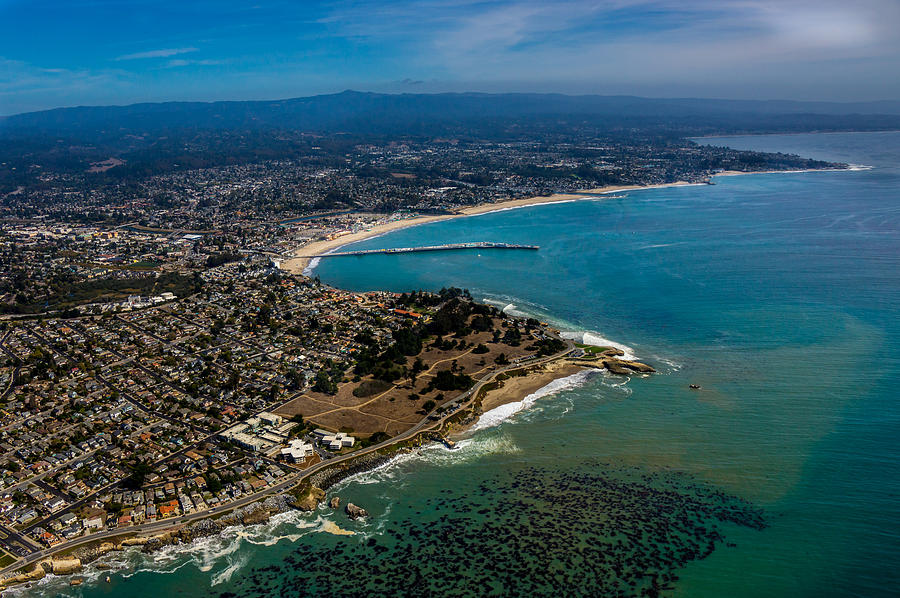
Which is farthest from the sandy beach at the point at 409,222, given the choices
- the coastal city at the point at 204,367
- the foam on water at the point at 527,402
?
the foam on water at the point at 527,402

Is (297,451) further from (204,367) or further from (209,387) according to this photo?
(204,367)

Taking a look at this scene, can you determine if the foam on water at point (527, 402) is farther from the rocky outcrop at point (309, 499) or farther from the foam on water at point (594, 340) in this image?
the rocky outcrop at point (309, 499)

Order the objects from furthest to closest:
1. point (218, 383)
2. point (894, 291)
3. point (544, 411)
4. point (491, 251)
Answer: point (491, 251)
point (894, 291)
point (218, 383)
point (544, 411)

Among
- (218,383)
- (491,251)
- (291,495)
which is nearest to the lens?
(291,495)

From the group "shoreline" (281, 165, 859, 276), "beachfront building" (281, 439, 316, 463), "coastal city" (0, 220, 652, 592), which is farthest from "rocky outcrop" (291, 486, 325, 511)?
"shoreline" (281, 165, 859, 276)

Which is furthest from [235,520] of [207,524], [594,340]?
[594,340]

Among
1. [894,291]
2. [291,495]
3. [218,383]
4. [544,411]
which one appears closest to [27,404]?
[218,383]

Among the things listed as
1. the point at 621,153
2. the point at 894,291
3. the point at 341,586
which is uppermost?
the point at 621,153

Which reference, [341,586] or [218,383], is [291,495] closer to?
[341,586]

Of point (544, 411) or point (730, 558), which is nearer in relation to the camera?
point (730, 558)
